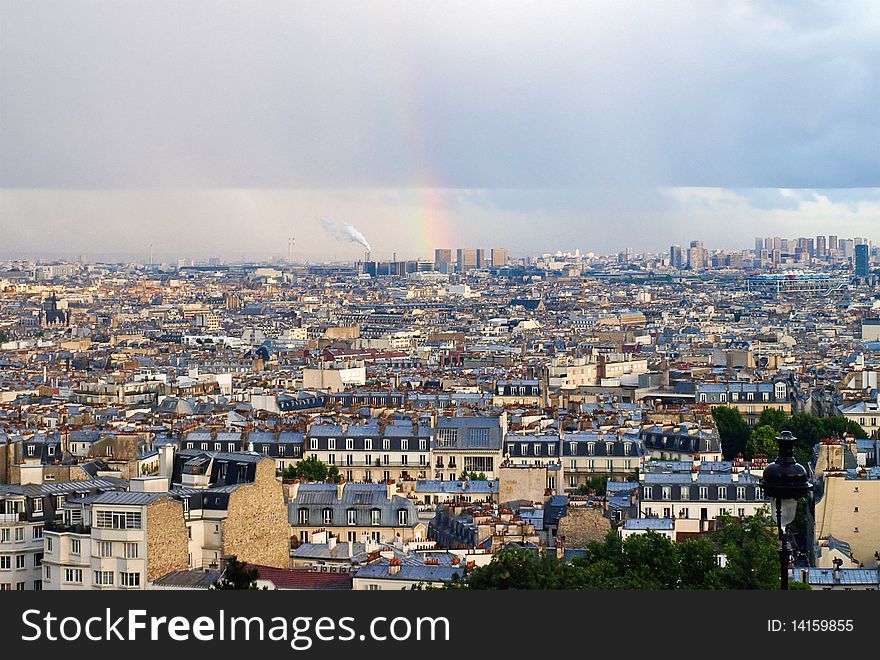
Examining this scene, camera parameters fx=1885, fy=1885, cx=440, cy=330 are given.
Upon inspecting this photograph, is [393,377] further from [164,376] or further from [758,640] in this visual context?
[758,640]

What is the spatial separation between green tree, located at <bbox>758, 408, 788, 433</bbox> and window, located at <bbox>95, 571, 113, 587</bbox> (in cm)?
2448

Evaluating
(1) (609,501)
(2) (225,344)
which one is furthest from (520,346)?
(1) (609,501)

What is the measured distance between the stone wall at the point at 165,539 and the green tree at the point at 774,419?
23.8m

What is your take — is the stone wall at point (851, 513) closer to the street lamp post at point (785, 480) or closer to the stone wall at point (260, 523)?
the stone wall at point (260, 523)

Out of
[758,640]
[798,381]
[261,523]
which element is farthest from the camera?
[798,381]

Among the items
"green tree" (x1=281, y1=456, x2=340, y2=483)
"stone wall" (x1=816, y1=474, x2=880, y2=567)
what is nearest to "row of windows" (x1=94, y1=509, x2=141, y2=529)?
"green tree" (x1=281, y1=456, x2=340, y2=483)

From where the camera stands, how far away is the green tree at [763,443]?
39.7 metres

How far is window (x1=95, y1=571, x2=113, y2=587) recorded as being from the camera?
2158 centimetres

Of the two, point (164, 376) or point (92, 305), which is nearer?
point (164, 376)

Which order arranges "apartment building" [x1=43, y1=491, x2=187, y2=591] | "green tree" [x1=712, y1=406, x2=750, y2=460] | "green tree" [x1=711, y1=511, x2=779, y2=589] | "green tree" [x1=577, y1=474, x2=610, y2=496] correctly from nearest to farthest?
"green tree" [x1=711, y1=511, x2=779, y2=589], "apartment building" [x1=43, y1=491, x2=187, y2=591], "green tree" [x1=577, y1=474, x2=610, y2=496], "green tree" [x1=712, y1=406, x2=750, y2=460]

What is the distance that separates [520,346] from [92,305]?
98091 millimetres

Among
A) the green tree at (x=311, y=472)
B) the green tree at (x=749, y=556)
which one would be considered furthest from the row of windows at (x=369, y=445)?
the green tree at (x=749, y=556)

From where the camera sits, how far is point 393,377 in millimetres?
66188

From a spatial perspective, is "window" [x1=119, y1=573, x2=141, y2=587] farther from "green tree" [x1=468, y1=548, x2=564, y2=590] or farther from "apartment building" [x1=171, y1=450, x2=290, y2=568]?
"green tree" [x1=468, y1=548, x2=564, y2=590]
